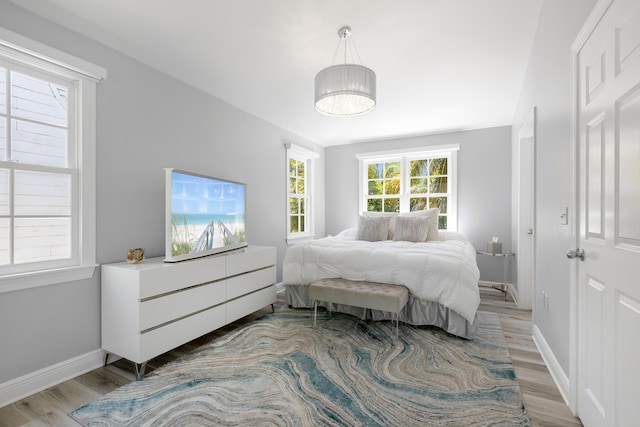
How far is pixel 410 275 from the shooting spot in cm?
275

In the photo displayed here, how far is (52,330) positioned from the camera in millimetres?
1965

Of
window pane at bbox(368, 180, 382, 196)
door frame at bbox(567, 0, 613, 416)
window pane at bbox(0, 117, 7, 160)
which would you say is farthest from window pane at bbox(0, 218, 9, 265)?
window pane at bbox(368, 180, 382, 196)

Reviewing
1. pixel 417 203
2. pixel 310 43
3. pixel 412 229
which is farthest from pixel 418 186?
pixel 310 43

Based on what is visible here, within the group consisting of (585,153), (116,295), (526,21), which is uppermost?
(526,21)

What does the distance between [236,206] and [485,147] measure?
3808mm

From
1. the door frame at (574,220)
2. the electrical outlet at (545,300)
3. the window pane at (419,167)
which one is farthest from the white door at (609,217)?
the window pane at (419,167)

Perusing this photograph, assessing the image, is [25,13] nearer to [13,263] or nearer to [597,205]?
[13,263]

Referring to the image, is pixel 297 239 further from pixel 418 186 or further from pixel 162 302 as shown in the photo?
pixel 162 302

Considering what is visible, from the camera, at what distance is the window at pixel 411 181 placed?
186 inches

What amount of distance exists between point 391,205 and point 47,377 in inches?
182

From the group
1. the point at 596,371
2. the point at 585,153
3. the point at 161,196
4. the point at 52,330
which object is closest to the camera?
the point at 596,371

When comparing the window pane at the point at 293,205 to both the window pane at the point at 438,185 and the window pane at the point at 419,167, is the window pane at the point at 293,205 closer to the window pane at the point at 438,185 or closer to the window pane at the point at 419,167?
the window pane at the point at 419,167

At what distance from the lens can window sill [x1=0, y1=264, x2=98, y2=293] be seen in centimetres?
176

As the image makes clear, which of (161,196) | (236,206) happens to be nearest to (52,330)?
(161,196)
